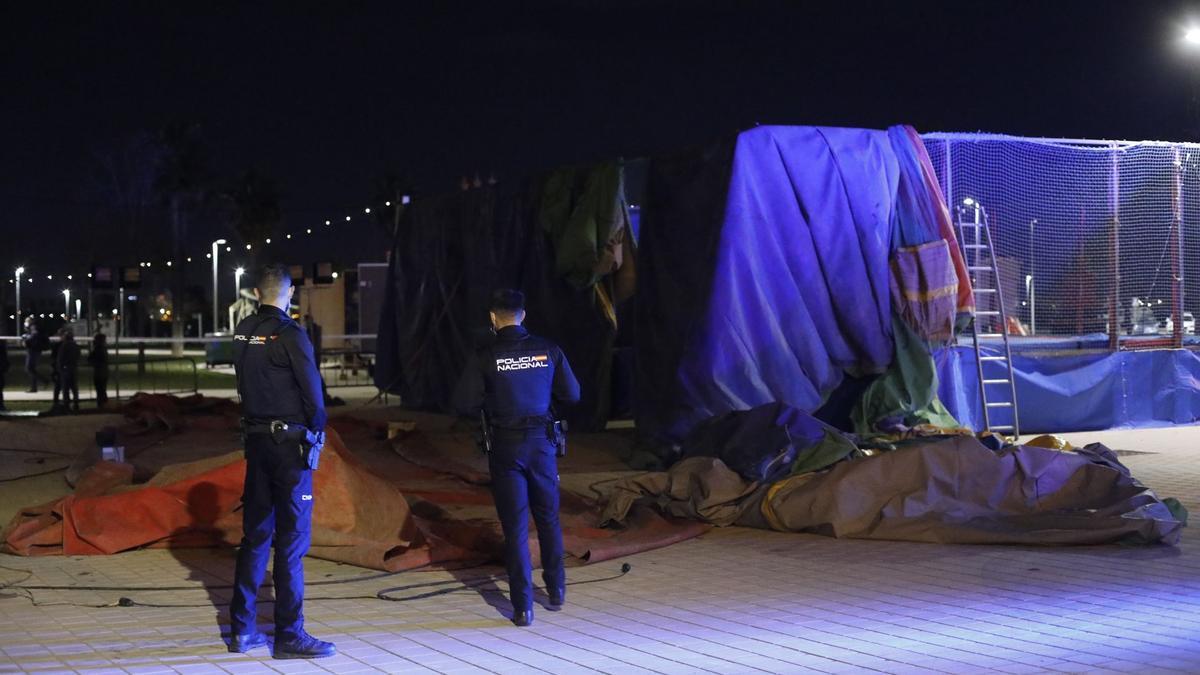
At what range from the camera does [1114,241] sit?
16.8 metres

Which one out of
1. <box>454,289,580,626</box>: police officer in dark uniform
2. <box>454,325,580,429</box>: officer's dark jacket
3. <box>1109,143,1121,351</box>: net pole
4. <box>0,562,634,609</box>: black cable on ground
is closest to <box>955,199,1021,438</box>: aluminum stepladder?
<box>1109,143,1121,351</box>: net pole

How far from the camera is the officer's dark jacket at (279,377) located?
19.9 ft

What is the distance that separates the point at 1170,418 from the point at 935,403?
485 cm

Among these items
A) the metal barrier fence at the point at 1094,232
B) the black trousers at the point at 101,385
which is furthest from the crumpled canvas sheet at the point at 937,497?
the black trousers at the point at 101,385

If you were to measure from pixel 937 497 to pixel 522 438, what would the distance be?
A: 13.3ft

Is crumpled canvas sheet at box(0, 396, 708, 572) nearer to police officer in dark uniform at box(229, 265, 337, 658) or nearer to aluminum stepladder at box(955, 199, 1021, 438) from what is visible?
police officer in dark uniform at box(229, 265, 337, 658)

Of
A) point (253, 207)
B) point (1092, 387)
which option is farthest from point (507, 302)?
point (253, 207)

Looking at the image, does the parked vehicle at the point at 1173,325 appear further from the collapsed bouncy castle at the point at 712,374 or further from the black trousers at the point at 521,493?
the black trousers at the point at 521,493

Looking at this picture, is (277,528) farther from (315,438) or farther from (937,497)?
(937,497)

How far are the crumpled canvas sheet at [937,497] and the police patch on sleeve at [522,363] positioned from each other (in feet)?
10.2

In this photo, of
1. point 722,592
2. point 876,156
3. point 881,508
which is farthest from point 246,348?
point 876,156

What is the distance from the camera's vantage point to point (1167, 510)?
9.03 m

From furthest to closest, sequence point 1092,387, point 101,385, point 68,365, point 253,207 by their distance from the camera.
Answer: point 253,207 < point 101,385 < point 68,365 < point 1092,387

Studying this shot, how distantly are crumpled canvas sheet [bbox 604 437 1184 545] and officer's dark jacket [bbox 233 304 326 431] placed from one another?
416 centimetres
